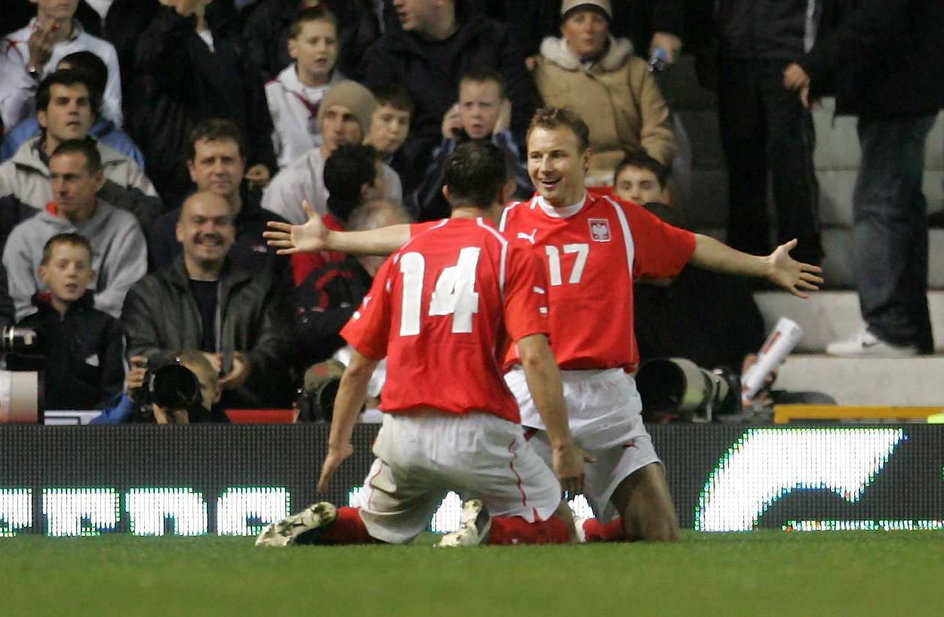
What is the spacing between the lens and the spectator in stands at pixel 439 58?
41.1 feet

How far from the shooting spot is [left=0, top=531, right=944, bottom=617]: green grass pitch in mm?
5016

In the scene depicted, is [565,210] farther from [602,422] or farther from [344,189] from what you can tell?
[344,189]

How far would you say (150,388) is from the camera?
9641 millimetres

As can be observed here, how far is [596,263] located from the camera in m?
7.89

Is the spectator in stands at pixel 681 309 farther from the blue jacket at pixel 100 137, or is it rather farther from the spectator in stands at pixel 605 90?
the blue jacket at pixel 100 137

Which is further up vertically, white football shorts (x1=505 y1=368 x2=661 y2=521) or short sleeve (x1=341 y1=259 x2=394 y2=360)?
short sleeve (x1=341 y1=259 x2=394 y2=360)

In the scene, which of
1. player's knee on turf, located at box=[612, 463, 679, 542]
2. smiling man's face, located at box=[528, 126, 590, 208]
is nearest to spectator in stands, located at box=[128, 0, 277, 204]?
smiling man's face, located at box=[528, 126, 590, 208]

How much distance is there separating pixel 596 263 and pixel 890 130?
5.00 metres

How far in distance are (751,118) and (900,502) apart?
4057 millimetres

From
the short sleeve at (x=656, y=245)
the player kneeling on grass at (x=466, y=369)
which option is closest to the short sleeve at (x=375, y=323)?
the player kneeling on grass at (x=466, y=369)

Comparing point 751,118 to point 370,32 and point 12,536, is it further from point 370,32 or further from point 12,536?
point 12,536

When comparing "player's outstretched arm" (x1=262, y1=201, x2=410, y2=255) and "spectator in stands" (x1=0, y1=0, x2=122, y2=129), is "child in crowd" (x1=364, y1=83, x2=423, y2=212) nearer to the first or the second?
"spectator in stands" (x1=0, y1=0, x2=122, y2=129)

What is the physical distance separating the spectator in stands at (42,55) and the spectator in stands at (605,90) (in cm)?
273

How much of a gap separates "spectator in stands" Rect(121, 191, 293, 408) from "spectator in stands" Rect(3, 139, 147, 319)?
0.71m
